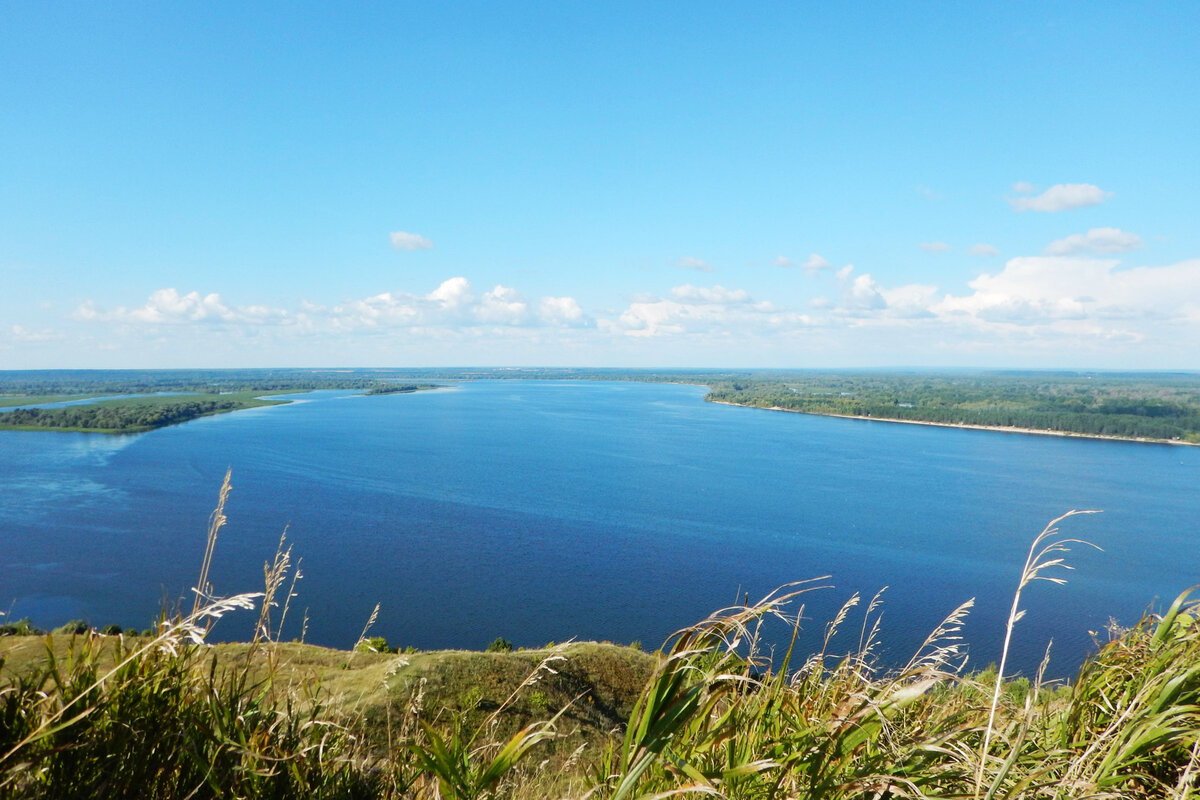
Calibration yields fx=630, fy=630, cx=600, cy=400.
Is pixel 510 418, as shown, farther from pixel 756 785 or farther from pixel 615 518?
pixel 756 785

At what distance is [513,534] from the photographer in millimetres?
48688

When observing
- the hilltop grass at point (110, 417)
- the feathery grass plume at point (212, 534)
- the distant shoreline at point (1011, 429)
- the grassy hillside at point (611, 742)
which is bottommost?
the distant shoreline at point (1011, 429)

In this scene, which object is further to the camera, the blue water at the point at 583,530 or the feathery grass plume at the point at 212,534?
the blue water at the point at 583,530

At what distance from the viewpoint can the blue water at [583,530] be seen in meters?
35.7

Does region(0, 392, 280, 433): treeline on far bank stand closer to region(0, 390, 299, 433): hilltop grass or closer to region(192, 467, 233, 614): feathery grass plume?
region(0, 390, 299, 433): hilltop grass

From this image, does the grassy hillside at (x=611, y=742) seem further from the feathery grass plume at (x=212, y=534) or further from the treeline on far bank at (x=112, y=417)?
the treeline on far bank at (x=112, y=417)

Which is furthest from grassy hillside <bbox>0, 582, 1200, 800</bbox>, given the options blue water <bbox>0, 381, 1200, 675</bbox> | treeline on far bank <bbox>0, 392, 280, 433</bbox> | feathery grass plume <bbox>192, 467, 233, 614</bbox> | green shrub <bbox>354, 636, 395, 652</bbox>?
treeline on far bank <bbox>0, 392, 280, 433</bbox>

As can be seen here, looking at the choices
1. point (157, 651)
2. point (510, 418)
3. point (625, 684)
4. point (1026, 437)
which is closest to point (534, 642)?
point (625, 684)

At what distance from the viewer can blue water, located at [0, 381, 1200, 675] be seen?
3572cm

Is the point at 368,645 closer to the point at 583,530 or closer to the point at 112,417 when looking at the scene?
the point at 583,530

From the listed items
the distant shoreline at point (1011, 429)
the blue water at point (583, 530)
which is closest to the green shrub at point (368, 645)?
the blue water at point (583, 530)

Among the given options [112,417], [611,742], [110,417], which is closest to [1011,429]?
[611,742]

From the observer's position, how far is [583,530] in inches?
1957

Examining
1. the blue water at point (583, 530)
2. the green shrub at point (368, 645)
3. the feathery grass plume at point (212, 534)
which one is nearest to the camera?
the feathery grass plume at point (212, 534)
